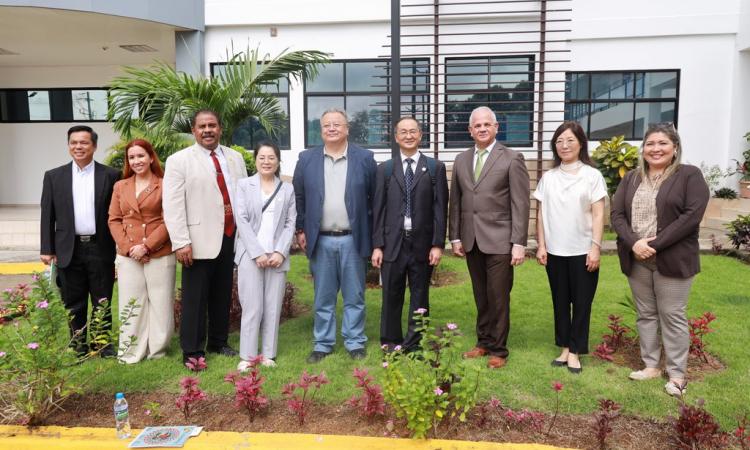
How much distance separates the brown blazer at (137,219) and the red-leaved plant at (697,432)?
377 centimetres

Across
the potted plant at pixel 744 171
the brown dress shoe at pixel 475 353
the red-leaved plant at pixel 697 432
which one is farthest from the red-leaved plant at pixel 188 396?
the potted plant at pixel 744 171

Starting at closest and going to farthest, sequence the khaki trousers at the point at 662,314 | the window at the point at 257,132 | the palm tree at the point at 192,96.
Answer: the khaki trousers at the point at 662,314, the palm tree at the point at 192,96, the window at the point at 257,132

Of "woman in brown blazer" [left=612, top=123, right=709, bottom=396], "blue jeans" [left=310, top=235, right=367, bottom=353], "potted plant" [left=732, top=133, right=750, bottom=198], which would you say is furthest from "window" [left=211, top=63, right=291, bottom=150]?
"potted plant" [left=732, top=133, right=750, bottom=198]

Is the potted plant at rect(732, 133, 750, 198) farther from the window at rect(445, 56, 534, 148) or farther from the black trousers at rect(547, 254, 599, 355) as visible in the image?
the black trousers at rect(547, 254, 599, 355)

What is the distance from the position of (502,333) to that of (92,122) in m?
→ 12.9

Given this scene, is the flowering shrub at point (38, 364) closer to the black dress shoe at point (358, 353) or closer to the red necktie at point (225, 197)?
the red necktie at point (225, 197)

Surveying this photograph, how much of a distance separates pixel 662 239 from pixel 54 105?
14669 millimetres

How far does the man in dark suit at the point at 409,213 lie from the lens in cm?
410

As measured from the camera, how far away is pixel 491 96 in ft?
35.2

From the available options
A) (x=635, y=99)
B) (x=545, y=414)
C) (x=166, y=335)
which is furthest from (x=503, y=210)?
(x=635, y=99)

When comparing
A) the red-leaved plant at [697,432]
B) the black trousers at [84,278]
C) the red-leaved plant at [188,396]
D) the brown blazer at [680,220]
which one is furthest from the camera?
the black trousers at [84,278]

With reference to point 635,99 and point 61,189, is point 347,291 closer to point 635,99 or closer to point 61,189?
point 61,189

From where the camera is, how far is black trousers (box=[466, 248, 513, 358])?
4.06 metres

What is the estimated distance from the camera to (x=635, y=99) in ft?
36.0
